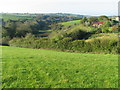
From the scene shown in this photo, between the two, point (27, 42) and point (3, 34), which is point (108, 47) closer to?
point (27, 42)

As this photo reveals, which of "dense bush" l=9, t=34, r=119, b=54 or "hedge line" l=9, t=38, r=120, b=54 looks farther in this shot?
"dense bush" l=9, t=34, r=119, b=54

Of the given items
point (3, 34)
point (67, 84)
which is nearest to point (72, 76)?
point (67, 84)

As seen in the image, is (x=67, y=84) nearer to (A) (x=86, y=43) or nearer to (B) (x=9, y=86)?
(B) (x=9, y=86)

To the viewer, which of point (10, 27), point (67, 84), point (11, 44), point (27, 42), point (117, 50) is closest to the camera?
point (67, 84)

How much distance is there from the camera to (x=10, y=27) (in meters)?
70.8

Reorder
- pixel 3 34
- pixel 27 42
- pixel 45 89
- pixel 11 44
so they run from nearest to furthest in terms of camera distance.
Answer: pixel 45 89 < pixel 27 42 < pixel 11 44 < pixel 3 34

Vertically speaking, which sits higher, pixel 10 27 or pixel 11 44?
pixel 10 27

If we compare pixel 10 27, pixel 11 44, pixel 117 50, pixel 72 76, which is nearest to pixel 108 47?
pixel 117 50

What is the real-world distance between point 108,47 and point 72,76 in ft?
70.3

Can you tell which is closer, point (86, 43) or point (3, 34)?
point (86, 43)

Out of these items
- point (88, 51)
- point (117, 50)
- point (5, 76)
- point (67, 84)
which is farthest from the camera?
point (88, 51)

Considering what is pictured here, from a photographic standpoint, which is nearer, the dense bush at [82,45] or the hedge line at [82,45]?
the hedge line at [82,45]

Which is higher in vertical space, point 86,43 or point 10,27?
point 10,27

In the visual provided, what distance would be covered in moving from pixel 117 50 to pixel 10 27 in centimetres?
5815
